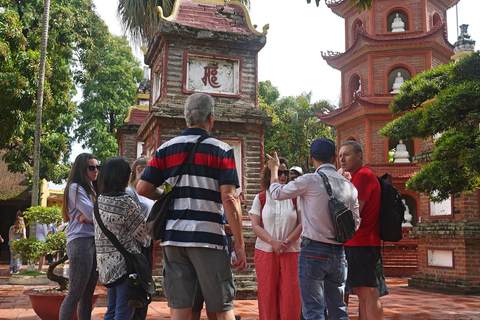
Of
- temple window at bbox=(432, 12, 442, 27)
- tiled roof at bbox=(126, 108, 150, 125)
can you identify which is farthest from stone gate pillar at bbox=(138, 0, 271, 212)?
temple window at bbox=(432, 12, 442, 27)

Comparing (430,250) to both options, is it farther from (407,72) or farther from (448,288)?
(407,72)

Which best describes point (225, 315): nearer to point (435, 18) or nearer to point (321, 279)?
point (321, 279)

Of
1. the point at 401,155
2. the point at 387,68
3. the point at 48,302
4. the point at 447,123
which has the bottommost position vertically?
the point at 48,302

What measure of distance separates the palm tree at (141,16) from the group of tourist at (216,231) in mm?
11908

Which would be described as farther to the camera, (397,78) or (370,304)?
(397,78)

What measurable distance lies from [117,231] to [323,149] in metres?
1.76

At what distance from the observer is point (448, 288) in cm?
1062

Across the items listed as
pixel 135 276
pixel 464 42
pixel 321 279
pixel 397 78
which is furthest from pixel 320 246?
pixel 397 78

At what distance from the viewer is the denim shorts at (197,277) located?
2832mm

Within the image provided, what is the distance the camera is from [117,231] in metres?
3.55

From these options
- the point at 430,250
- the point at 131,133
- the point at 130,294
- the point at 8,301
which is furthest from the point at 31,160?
the point at 130,294

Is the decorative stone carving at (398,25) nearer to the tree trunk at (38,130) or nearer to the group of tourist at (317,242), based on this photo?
the tree trunk at (38,130)

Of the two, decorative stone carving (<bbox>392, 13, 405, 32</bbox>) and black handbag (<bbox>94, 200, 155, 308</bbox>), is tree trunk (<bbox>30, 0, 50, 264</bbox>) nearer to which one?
black handbag (<bbox>94, 200, 155, 308</bbox>)

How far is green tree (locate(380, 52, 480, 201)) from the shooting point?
Answer: 6.40 metres
